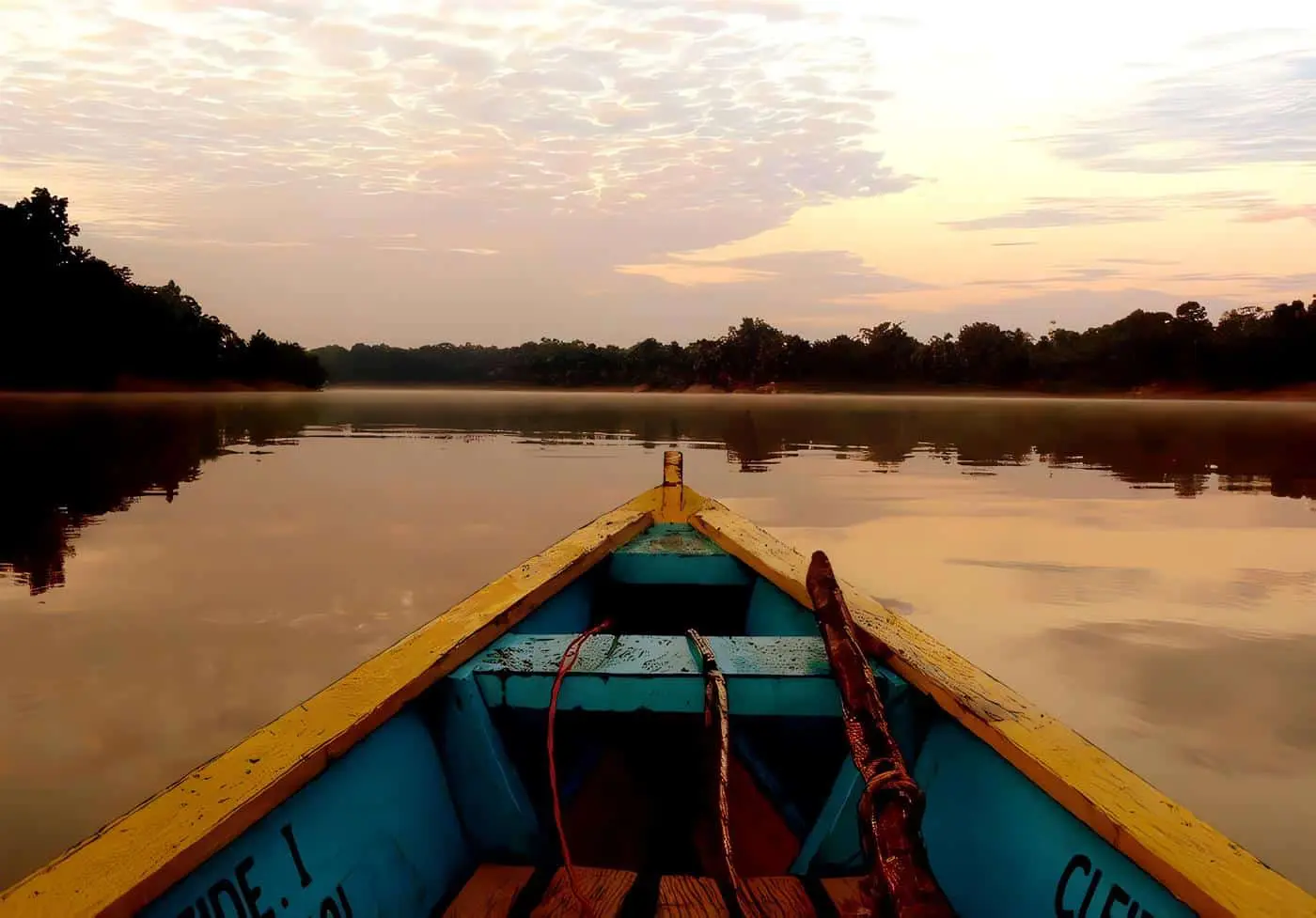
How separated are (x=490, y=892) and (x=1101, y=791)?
1438mm

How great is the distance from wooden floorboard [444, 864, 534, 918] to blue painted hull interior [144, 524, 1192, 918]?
5 centimetres

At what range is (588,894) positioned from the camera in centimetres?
203

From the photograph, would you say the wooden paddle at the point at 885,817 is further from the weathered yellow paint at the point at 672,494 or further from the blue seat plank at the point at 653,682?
the weathered yellow paint at the point at 672,494

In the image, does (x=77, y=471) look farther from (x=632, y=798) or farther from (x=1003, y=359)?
(x=1003, y=359)

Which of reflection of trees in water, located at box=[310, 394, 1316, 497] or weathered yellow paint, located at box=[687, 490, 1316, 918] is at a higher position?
weathered yellow paint, located at box=[687, 490, 1316, 918]

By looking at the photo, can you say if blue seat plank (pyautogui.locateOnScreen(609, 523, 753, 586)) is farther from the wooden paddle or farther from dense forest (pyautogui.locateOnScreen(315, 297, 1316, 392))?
dense forest (pyautogui.locateOnScreen(315, 297, 1316, 392))

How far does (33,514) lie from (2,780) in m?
7.67

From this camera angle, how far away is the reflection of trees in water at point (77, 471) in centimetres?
786

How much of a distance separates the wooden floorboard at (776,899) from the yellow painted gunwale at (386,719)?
60 cm

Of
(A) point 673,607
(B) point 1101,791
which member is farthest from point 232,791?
(A) point 673,607

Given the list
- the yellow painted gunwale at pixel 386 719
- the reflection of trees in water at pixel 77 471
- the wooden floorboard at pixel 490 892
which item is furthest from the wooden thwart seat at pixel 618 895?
the reflection of trees in water at pixel 77 471

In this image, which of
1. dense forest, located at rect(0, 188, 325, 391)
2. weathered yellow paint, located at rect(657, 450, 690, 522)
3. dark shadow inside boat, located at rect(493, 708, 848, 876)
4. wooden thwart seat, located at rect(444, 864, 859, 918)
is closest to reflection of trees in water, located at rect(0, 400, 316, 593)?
weathered yellow paint, located at rect(657, 450, 690, 522)

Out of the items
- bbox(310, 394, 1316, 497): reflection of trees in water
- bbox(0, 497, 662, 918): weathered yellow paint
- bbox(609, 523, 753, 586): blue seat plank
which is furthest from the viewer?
bbox(310, 394, 1316, 497): reflection of trees in water

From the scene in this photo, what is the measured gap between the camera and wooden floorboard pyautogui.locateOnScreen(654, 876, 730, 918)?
6.41 feet
